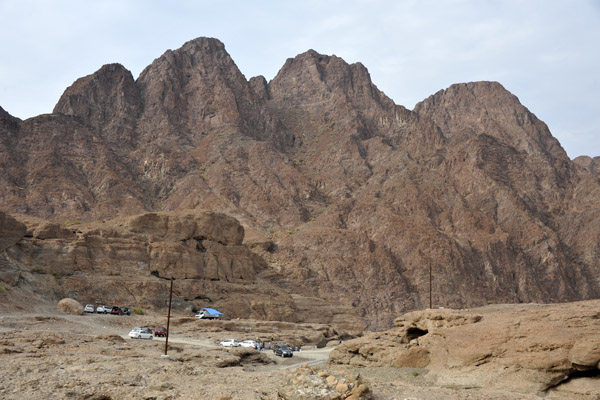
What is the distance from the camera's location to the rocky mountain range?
6744cm

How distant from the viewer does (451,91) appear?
189m

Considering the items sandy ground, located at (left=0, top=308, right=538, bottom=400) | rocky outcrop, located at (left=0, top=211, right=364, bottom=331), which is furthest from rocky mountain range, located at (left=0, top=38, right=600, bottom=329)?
sandy ground, located at (left=0, top=308, right=538, bottom=400)

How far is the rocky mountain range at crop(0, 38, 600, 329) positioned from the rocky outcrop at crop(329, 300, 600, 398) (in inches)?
1595

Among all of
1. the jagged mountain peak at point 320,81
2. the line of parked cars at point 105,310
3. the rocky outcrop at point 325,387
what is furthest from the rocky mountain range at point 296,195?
the rocky outcrop at point 325,387

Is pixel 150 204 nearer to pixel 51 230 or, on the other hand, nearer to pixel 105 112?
pixel 105 112

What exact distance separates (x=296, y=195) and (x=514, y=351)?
9359 cm

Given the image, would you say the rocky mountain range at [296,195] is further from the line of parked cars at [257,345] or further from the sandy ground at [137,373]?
the sandy ground at [137,373]

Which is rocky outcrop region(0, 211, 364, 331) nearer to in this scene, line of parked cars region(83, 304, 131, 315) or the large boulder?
line of parked cars region(83, 304, 131, 315)

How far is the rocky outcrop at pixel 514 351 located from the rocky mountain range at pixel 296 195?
40.5 metres

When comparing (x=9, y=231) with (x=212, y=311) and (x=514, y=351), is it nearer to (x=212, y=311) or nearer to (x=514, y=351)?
(x=212, y=311)

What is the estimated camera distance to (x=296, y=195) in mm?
112438

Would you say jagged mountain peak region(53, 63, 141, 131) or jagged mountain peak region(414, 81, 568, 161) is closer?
jagged mountain peak region(53, 63, 141, 131)

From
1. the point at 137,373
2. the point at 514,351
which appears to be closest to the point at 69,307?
the point at 137,373

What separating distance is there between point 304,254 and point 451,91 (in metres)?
122
